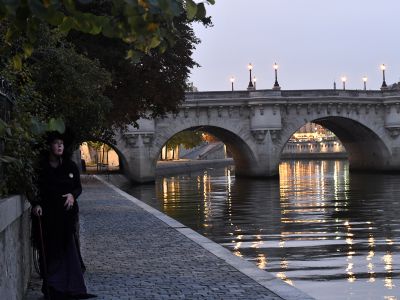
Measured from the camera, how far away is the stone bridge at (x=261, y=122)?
52.0 metres

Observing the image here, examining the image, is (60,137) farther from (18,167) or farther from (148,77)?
(148,77)

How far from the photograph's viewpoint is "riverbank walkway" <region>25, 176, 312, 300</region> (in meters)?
8.19

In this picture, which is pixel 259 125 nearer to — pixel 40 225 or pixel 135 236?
pixel 135 236

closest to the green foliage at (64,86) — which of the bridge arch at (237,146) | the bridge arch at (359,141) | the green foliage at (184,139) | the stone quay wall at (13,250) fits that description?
the stone quay wall at (13,250)

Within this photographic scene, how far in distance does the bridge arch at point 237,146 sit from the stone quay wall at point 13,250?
4398 cm

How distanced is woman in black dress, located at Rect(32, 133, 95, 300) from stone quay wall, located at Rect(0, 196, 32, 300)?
0.88ft

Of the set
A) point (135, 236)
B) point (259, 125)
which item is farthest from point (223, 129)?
point (135, 236)

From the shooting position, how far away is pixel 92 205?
75.0 ft

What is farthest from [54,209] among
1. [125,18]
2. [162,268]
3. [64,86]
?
[125,18]

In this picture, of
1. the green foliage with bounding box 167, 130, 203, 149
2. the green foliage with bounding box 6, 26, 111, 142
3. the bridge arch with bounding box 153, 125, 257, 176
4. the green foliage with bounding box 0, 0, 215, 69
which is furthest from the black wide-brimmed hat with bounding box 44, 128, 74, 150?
the green foliage with bounding box 167, 130, 203, 149

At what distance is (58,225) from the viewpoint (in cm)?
773

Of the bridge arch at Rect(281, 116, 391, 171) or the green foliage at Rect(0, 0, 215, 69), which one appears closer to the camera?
the green foliage at Rect(0, 0, 215, 69)

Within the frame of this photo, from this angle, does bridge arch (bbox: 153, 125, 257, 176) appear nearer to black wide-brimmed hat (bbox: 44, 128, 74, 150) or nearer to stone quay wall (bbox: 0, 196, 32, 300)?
stone quay wall (bbox: 0, 196, 32, 300)

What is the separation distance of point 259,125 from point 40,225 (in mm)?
48473
